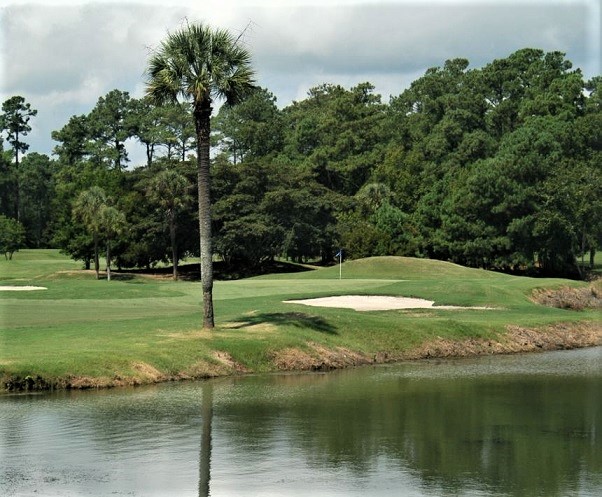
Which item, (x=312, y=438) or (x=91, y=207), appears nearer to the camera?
(x=312, y=438)

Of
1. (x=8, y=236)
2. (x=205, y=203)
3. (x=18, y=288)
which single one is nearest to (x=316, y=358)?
(x=205, y=203)

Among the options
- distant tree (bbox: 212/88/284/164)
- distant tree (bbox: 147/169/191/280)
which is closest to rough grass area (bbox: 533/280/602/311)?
distant tree (bbox: 147/169/191/280)

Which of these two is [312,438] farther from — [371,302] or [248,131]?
[248,131]

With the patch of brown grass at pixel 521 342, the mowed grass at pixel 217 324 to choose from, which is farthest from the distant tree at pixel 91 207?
the patch of brown grass at pixel 521 342

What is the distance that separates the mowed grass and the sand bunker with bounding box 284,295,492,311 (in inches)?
41.1

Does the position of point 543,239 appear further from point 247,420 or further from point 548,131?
point 247,420

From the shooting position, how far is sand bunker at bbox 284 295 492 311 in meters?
53.2

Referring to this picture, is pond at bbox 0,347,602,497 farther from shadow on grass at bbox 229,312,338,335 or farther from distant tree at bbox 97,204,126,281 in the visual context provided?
distant tree at bbox 97,204,126,281

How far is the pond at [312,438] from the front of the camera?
19.0m

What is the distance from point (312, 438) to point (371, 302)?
106ft

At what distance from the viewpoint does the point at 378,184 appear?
120938 millimetres

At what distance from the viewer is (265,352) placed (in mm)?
36000

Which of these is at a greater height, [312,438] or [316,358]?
[316,358]

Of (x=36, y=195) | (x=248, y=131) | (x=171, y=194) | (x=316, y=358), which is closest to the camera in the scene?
(x=316, y=358)
